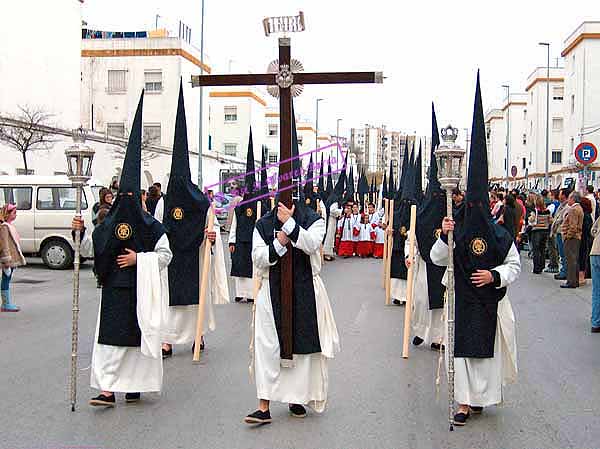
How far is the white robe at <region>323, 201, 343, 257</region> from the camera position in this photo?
23562 millimetres

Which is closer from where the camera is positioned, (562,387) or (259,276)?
(259,276)

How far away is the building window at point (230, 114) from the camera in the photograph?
6066 centimetres

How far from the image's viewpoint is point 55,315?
40.5ft

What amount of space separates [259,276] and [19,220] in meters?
13.3

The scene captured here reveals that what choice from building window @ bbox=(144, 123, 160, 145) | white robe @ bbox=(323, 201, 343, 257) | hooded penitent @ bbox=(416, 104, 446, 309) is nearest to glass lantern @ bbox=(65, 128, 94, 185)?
hooded penitent @ bbox=(416, 104, 446, 309)

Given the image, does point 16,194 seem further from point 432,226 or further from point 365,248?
point 432,226

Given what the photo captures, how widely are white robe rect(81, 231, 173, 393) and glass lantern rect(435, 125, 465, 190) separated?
2.63 m

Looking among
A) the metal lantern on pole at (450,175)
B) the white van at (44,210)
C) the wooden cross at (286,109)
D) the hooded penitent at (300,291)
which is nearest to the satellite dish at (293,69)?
the wooden cross at (286,109)

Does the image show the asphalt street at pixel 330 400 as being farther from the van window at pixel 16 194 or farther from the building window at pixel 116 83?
the building window at pixel 116 83

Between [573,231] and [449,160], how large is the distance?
31.5 ft

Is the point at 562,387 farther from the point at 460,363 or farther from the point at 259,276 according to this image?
the point at 259,276

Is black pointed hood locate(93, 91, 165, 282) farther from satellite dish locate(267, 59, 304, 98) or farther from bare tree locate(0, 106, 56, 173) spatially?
bare tree locate(0, 106, 56, 173)

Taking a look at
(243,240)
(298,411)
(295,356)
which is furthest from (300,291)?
(243,240)

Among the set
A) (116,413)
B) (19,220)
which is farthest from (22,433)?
(19,220)
